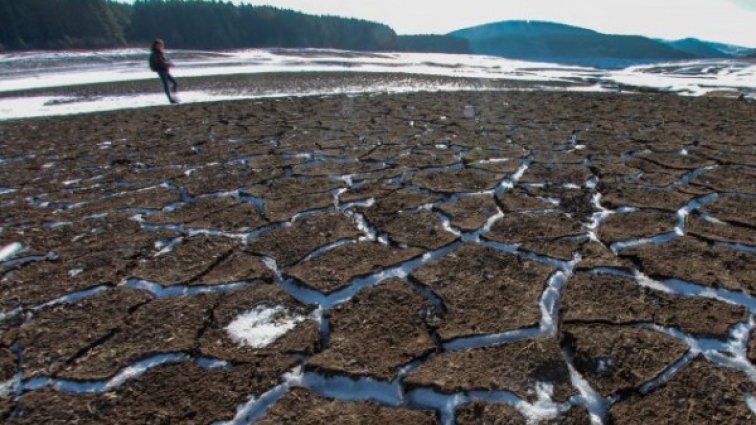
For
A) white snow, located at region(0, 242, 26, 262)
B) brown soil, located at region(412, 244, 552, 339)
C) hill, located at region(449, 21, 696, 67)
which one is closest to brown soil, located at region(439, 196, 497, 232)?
brown soil, located at region(412, 244, 552, 339)

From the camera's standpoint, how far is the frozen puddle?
2143mm

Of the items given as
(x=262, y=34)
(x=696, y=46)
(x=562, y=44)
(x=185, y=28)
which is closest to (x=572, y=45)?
(x=562, y=44)

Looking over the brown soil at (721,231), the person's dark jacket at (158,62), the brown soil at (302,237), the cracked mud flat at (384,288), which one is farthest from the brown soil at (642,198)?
the person's dark jacket at (158,62)

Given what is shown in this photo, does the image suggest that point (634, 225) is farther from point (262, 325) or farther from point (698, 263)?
point (262, 325)

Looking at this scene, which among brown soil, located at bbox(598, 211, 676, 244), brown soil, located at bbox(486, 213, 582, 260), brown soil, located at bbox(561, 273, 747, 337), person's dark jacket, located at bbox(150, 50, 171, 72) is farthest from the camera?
person's dark jacket, located at bbox(150, 50, 171, 72)

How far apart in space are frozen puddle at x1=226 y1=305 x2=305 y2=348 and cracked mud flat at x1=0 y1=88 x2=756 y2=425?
15mm

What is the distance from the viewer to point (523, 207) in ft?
11.6

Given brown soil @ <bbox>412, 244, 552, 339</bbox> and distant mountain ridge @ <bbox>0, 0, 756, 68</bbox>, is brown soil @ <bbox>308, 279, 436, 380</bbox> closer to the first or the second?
brown soil @ <bbox>412, 244, 552, 339</bbox>

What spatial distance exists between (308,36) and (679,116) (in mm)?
66294

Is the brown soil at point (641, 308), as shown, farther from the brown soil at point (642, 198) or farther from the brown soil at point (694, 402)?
the brown soil at point (642, 198)

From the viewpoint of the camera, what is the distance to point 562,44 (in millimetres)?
85625

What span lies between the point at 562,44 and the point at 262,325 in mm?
97404

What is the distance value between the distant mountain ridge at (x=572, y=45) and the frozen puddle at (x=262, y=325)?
77.4 m

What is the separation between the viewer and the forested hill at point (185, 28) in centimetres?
4228
